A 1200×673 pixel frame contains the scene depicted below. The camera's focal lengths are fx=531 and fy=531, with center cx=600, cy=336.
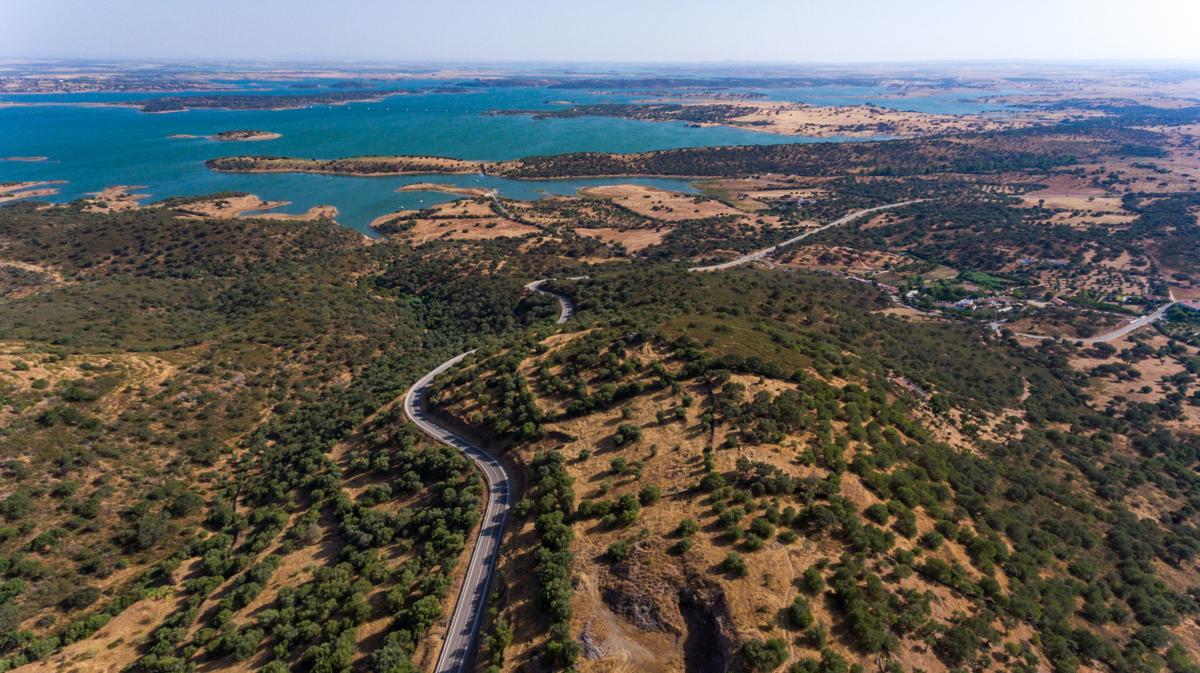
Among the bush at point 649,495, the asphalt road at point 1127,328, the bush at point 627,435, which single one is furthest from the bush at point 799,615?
the asphalt road at point 1127,328

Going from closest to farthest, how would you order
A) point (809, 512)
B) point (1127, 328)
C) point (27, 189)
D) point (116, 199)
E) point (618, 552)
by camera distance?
point (618, 552) → point (809, 512) → point (1127, 328) → point (116, 199) → point (27, 189)

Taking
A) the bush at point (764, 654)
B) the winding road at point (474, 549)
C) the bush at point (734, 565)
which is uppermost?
the bush at point (734, 565)

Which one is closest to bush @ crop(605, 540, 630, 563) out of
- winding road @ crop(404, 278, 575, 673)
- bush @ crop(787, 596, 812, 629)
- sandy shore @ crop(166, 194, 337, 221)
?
winding road @ crop(404, 278, 575, 673)

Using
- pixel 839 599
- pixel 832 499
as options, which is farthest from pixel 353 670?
pixel 832 499

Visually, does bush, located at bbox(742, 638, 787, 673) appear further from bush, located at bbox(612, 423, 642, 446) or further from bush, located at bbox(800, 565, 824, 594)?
bush, located at bbox(612, 423, 642, 446)

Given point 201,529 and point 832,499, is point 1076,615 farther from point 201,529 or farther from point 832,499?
point 201,529

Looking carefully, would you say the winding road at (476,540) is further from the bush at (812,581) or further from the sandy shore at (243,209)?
the sandy shore at (243,209)

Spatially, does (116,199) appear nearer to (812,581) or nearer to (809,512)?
(809,512)

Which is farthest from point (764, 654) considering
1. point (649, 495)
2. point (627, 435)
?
point (627, 435)
